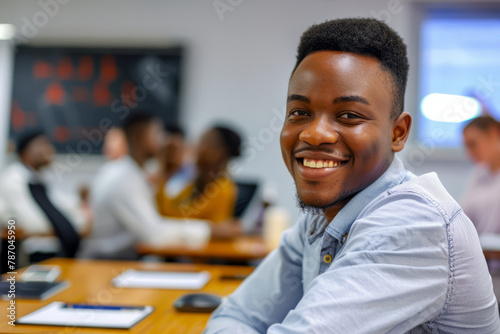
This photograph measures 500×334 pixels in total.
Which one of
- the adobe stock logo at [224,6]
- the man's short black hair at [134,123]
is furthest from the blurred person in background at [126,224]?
the adobe stock logo at [224,6]

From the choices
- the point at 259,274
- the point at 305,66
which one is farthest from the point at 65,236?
the point at 305,66

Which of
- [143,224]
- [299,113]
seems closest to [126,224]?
[143,224]

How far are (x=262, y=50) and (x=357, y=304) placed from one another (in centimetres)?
405

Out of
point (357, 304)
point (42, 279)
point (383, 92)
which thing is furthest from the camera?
point (42, 279)

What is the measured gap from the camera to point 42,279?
1.59 m

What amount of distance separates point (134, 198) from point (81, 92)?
2291 millimetres

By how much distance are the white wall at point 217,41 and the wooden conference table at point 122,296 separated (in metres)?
2.79

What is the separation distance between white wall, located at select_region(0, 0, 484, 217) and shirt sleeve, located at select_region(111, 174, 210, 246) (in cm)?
181

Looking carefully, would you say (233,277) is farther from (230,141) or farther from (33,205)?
(33,205)

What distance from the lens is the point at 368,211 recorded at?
34.4 inches

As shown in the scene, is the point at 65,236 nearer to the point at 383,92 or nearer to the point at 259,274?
the point at 259,274

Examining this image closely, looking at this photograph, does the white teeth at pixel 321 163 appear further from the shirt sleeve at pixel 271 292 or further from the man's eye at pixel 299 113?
the shirt sleeve at pixel 271 292

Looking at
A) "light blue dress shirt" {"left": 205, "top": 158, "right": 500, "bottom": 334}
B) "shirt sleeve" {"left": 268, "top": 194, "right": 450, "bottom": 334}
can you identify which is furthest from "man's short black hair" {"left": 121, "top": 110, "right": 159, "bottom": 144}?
"shirt sleeve" {"left": 268, "top": 194, "right": 450, "bottom": 334}

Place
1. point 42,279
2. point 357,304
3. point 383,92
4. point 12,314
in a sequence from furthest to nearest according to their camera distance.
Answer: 1. point 42,279
2. point 12,314
3. point 383,92
4. point 357,304
